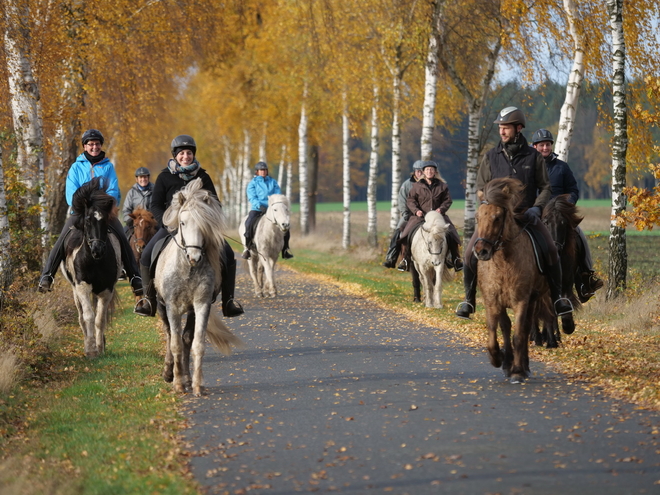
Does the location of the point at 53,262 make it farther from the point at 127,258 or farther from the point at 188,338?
the point at 188,338

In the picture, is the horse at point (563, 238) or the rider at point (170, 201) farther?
the horse at point (563, 238)

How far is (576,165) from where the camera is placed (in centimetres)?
11119

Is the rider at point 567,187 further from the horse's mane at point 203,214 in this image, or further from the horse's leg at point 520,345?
the horse's mane at point 203,214

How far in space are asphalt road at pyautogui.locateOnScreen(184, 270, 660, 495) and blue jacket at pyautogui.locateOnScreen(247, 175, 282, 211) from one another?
28.3ft

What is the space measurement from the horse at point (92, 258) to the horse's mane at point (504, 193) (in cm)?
505

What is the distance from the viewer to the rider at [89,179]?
1204cm

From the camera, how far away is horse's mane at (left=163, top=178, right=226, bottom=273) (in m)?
9.02

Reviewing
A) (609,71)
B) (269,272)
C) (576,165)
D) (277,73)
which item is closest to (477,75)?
(609,71)

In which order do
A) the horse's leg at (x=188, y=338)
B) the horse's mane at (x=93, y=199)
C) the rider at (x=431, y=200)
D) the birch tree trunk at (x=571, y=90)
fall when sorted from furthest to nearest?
the rider at (x=431, y=200) < the birch tree trunk at (x=571, y=90) < the horse's mane at (x=93, y=199) < the horse's leg at (x=188, y=338)

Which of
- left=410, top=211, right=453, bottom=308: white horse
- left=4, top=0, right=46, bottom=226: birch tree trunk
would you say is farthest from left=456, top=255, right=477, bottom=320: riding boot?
left=4, top=0, right=46, bottom=226: birch tree trunk

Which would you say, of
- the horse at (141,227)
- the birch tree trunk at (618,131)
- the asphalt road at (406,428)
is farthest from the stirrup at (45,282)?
the birch tree trunk at (618,131)

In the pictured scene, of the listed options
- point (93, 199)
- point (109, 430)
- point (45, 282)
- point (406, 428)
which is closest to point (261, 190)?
point (45, 282)

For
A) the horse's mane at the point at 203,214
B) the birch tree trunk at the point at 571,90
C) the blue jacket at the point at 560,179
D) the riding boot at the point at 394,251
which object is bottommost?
the riding boot at the point at 394,251

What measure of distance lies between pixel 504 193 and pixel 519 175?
1.09m
